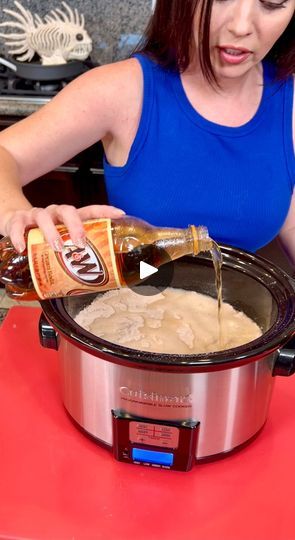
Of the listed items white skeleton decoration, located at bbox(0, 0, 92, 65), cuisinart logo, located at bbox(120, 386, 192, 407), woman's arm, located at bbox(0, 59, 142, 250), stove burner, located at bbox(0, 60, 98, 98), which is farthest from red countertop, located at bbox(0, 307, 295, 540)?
white skeleton decoration, located at bbox(0, 0, 92, 65)

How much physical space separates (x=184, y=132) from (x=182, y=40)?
0.18 m

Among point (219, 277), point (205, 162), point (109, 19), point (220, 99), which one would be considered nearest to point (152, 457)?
point (219, 277)

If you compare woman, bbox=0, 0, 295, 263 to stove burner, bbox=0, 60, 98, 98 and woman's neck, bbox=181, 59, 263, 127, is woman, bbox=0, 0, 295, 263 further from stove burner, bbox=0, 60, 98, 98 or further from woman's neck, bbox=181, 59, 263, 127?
stove burner, bbox=0, 60, 98, 98

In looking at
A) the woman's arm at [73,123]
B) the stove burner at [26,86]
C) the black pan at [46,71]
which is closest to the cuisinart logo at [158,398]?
the woman's arm at [73,123]

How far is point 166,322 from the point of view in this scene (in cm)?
96

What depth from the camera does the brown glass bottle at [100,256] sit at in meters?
0.72

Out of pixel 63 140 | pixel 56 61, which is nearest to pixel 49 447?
pixel 63 140

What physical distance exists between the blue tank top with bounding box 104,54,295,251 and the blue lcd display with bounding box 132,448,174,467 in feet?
1.89

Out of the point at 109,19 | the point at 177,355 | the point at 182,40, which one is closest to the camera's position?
the point at 177,355

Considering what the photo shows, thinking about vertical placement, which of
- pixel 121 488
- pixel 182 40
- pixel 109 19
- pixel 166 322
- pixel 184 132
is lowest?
pixel 121 488

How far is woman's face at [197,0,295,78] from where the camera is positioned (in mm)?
1000

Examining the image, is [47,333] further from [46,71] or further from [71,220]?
[46,71]

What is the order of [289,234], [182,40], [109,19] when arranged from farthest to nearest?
[109,19] → [289,234] → [182,40]
